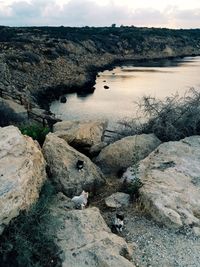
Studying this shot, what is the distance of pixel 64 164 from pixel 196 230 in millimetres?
3877

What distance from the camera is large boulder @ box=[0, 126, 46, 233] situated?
28.5ft

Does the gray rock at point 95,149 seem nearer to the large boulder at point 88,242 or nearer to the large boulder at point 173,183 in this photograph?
the large boulder at point 173,183

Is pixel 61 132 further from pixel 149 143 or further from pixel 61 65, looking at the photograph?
pixel 61 65

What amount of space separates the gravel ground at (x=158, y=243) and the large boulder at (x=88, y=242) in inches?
15.6

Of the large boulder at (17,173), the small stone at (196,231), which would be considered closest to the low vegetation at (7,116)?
the large boulder at (17,173)

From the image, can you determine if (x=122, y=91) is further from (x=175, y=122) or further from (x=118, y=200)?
(x=118, y=200)

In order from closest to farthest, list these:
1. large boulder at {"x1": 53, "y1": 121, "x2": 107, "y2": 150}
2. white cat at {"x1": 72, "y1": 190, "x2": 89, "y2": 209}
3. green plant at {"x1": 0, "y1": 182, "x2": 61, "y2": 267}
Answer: green plant at {"x1": 0, "y1": 182, "x2": 61, "y2": 267} → white cat at {"x1": 72, "y1": 190, "x2": 89, "y2": 209} → large boulder at {"x1": 53, "y1": 121, "x2": 107, "y2": 150}

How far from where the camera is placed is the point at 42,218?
358 inches

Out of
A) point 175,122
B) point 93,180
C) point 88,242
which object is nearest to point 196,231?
point 88,242

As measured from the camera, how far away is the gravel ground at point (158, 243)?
8883mm

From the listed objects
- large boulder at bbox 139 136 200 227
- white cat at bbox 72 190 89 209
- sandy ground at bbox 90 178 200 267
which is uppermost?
large boulder at bbox 139 136 200 227

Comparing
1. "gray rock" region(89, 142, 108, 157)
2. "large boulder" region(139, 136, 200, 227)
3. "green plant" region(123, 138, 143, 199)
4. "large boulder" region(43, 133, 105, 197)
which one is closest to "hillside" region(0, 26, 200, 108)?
"gray rock" region(89, 142, 108, 157)

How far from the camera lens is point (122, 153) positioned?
13477mm

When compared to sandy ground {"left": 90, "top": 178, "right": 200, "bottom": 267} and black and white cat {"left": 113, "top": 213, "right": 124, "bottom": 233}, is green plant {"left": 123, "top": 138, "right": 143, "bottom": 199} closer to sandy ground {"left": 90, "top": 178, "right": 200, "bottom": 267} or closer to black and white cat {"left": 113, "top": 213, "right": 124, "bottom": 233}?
sandy ground {"left": 90, "top": 178, "right": 200, "bottom": 267}
